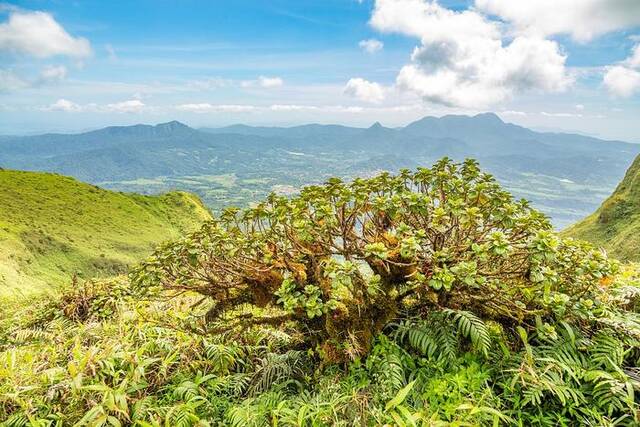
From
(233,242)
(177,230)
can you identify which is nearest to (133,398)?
(233,242)

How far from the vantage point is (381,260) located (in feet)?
12.6

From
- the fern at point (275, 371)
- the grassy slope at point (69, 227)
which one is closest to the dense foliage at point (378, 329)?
the fern at point (275, 371)

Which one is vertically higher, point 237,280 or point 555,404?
point 237,280

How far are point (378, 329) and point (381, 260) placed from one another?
0.84 metres

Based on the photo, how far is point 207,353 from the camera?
4.48 m

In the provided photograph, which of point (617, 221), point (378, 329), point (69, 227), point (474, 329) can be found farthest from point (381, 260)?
point (69, 227)

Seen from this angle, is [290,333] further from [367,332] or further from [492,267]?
[492,267]

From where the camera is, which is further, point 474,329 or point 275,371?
point 275,371

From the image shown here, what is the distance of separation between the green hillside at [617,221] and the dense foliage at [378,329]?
103 feet

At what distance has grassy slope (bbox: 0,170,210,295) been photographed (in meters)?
41.8

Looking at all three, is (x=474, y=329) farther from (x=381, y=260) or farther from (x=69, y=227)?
(x=69, y=227)

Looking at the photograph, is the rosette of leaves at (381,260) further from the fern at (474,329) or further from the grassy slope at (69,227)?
the grassy slope at (69,227)

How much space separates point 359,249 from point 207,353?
2.13m

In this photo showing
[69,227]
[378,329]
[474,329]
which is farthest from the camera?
[69,227]
